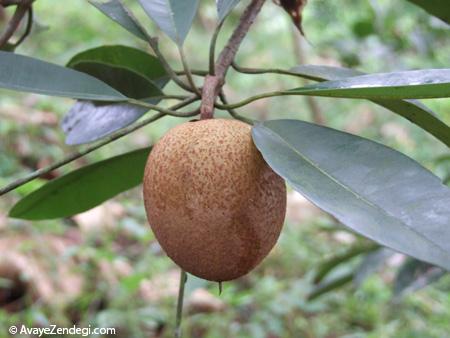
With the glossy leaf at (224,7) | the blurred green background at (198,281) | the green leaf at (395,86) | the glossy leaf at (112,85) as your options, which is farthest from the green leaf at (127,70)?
the blurred green background at (198,281)

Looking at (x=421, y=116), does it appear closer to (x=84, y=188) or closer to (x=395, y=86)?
(x=395, y=86)

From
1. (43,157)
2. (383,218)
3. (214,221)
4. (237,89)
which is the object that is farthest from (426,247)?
Result: (237,89)

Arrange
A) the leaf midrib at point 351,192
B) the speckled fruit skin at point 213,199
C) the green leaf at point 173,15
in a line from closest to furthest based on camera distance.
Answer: the leaf midrib at point 351,192 → the speckled fruit skin at point 213,199 → the green leaf at point 173,15

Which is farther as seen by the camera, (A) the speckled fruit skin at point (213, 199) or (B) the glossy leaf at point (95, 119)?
(B) the glossy leaf at point (95, 119)

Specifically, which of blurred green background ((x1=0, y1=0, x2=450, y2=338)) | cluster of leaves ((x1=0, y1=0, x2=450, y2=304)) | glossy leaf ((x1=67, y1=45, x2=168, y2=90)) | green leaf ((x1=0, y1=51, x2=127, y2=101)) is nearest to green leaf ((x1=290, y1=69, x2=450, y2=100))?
cluster of leaves ((x1=0, y1=0, x2=450, y2=304))

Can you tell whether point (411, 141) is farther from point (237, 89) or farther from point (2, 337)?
point (2, 337)

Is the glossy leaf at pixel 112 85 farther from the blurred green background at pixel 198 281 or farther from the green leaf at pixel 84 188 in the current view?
the blurred green background at pixel 198 281
